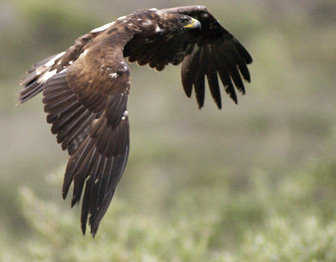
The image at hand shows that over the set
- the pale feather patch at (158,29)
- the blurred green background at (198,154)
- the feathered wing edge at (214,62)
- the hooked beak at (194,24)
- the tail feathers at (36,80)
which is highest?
the pale feather patch at (158,29)

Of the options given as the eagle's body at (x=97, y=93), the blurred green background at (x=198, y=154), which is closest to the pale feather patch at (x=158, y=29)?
the eagle's body at (x=97, y=93)

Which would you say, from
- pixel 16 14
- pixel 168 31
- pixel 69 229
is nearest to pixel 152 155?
pixel 16 14

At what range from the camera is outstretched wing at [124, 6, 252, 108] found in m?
10.0

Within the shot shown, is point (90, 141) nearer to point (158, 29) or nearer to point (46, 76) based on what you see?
point (46, 76)

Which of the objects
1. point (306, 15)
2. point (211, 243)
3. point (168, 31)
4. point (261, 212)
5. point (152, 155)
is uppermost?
point (168, 31)

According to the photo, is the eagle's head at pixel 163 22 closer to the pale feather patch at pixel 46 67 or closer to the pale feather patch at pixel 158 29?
the pale feather patch at pixel 158 29

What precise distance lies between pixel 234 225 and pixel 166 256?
456 cm

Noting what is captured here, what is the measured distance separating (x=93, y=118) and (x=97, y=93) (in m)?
0.22

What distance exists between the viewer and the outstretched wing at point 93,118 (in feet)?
25.9

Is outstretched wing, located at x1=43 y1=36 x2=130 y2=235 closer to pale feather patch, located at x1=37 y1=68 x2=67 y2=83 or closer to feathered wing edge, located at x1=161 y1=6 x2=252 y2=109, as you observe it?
pale feather patch, located at x1=37 y1=68 x2=67 y2=83

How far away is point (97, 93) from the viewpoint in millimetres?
8250

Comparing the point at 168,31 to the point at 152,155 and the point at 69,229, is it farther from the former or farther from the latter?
the point at 152,155

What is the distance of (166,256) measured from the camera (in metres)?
10.8

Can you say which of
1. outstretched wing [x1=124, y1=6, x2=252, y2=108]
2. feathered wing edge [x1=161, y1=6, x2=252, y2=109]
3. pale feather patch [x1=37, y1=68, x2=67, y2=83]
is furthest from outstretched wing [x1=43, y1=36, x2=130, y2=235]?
feathered wing edge [x1=161, y1=6, x2=252, y2=109]
